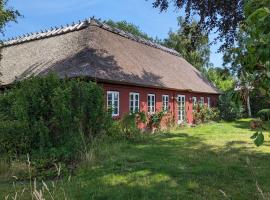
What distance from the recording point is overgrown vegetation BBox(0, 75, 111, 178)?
Result: 9.94 metres

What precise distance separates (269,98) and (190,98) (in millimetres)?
25375

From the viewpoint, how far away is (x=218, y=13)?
13.6 metres

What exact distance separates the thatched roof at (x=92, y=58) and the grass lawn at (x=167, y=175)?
5.97 m

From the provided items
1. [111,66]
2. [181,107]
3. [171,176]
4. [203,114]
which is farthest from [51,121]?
[203,114]

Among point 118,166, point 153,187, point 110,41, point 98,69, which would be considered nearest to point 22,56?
point 110,41

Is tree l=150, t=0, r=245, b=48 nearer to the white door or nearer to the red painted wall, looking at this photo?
the red painted wall

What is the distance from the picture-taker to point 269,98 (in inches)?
79.6

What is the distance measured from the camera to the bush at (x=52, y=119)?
9984 mm

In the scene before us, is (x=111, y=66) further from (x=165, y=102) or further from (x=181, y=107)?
(x=181, y=107)

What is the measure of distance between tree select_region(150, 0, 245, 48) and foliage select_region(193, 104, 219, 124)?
1408 cm

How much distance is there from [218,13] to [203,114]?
51.7 feet

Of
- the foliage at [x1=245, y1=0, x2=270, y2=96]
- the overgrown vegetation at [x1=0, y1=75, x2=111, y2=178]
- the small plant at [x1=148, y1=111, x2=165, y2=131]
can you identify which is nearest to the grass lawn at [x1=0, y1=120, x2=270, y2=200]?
the overgrown vegetation at [x1=0, y1=75, x2=111, y2=178]

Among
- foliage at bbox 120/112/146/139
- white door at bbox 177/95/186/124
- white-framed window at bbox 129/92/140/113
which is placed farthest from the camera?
white door at bbox 177/95/186/124

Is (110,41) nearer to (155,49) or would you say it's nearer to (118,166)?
(155,49)
